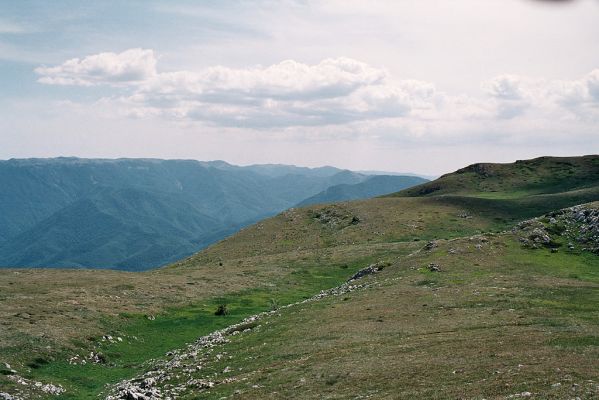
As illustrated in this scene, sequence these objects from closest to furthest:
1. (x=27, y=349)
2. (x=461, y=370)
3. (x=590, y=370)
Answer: (x=590, y=370) < (x=461, y=370) < (x=27, y=349)

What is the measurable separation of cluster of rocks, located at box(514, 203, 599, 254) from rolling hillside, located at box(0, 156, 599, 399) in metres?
0.29

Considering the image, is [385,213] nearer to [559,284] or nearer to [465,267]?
[465,267]

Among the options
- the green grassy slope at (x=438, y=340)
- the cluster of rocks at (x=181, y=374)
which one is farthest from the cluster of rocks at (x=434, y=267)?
the cluster of rocks at (x=181, y=374)

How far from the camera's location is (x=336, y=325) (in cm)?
5031

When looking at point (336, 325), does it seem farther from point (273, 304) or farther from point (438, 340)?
point (273, 304)

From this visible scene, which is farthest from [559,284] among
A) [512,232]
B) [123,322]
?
[123,322]

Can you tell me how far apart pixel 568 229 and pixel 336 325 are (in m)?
51.7

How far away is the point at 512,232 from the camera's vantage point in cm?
8419

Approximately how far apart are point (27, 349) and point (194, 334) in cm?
1999

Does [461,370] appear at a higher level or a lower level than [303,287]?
higher

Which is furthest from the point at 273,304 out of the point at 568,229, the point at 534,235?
the point at 568,229

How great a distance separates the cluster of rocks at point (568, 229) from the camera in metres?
77.1

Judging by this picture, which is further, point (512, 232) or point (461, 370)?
point (512, 232)

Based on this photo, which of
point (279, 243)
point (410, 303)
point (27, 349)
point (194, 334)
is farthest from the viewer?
point (279, 243)
